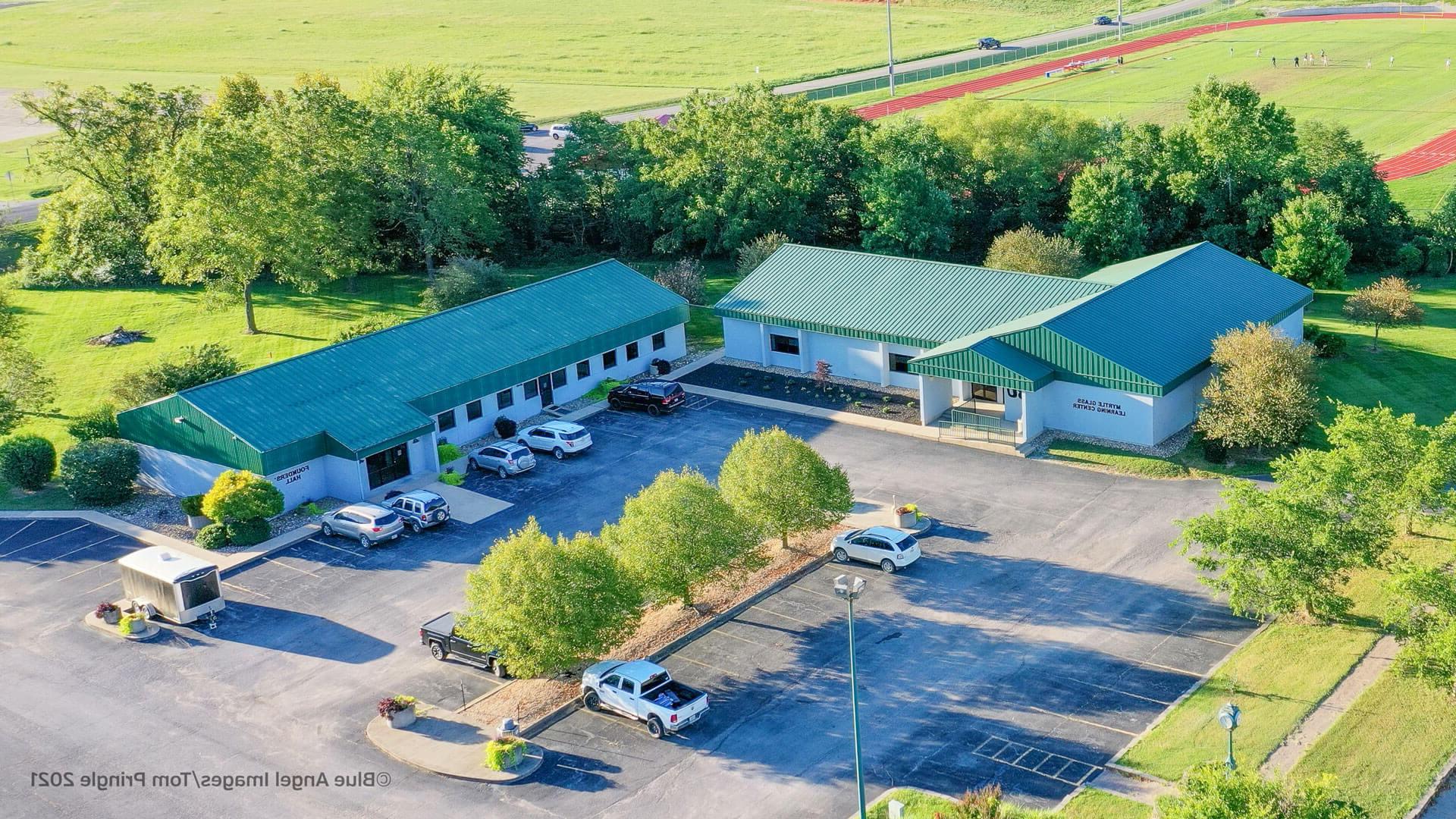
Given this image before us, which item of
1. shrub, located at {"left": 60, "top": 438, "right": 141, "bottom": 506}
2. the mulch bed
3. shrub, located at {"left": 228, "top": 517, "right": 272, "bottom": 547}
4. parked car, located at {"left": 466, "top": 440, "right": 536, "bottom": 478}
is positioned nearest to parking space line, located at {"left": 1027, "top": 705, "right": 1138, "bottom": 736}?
the mulch bed

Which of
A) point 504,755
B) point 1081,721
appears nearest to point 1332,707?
point 1081,721

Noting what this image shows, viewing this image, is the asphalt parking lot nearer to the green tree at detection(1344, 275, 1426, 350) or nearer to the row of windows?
the row of windows

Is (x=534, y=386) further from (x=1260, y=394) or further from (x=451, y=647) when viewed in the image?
(x=1260, y=394)

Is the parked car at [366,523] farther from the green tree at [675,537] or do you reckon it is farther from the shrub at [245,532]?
the green tree at [675,537]

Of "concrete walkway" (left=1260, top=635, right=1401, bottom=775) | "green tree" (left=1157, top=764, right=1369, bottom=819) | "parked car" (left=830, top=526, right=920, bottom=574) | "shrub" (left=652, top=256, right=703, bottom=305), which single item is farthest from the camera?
"shrub" (left=652, top=256, right=703, bottom=305)

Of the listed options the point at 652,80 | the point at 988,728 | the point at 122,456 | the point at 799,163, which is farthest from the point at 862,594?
the point at 652,80

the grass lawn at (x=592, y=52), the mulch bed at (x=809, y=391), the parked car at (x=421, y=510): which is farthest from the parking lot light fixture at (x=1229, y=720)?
the grass lawn at (x=592, y=52)
